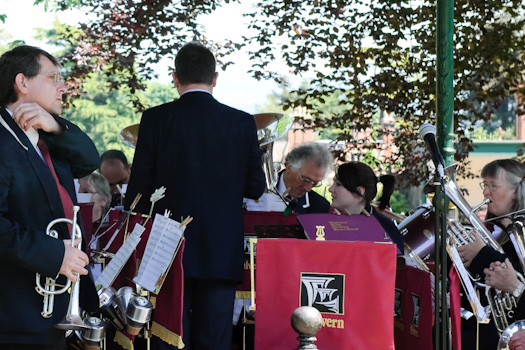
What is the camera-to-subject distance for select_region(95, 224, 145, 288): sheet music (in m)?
3.92

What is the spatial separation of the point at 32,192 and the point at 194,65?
5.09ft

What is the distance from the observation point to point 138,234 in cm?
399

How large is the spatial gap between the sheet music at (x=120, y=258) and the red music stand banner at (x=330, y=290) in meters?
0.66

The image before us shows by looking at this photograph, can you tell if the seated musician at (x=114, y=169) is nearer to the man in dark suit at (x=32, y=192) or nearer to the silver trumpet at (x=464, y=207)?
the silver trumpet at (x=464, y=207)

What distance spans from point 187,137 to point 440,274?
1510 mm

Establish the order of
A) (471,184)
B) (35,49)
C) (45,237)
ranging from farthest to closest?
(471,184) → (35,49) → (45,237)

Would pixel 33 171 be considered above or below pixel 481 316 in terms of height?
above

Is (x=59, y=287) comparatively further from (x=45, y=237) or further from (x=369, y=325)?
(x=369, y=325)

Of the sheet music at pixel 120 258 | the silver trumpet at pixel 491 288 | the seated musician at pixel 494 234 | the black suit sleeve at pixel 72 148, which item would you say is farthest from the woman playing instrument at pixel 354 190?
the black suit sleeve at pixel 72 148

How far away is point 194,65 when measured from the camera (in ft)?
13.8

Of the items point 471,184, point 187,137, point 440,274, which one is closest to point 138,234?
point 187,137

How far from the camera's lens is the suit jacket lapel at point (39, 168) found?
9.48ft

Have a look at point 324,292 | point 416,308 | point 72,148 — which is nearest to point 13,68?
point 72,148

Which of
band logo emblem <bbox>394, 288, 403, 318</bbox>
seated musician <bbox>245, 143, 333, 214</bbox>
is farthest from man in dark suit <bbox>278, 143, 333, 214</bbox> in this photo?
band logo emblem <bbox>394, 288, 403, 318</bbox>
